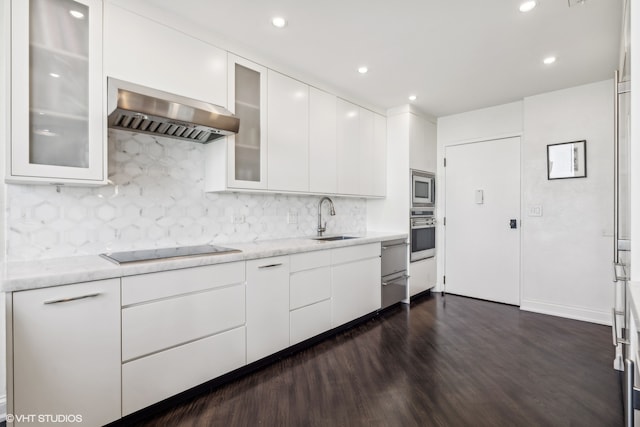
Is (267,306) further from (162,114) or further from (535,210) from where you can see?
(535,210)

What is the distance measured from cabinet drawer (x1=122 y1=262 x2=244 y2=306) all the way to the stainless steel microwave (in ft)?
8.66

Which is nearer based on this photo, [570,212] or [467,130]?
[570,212]

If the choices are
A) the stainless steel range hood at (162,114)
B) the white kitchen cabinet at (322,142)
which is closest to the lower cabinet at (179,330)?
the stainless steel range hood at (162,114)

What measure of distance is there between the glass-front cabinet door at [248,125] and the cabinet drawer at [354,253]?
0.92 m

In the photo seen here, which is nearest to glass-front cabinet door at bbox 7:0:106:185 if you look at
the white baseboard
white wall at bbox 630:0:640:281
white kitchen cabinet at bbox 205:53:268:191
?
white kitchen cabinet at bbox 205:53:268:191

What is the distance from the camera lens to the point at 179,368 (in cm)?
184

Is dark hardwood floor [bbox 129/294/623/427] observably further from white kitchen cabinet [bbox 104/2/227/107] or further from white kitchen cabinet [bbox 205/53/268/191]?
white kitchen cabinet [bbox 104/2/227/107]

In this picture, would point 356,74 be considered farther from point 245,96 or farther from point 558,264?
point 558,264

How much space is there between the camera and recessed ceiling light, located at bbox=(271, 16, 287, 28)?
214 centimetres

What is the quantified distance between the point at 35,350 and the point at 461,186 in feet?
14.5

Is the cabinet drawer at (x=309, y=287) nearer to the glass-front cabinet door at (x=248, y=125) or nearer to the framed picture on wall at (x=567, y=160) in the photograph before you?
the glass-front cabinet door at (x=248, y=125)

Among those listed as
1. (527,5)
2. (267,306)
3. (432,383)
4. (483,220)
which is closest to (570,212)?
(483,220)

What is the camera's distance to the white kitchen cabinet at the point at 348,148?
11.2 feet

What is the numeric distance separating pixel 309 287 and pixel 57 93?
2.10 meters
